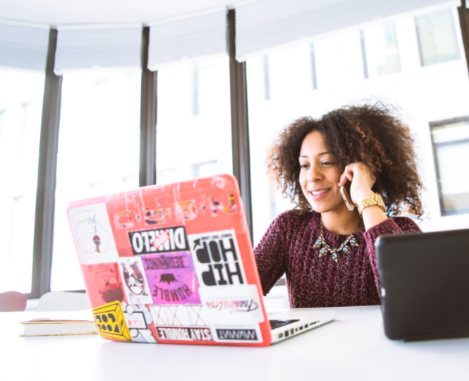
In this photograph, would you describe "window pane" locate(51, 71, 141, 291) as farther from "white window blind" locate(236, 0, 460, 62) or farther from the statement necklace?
the statement necklace

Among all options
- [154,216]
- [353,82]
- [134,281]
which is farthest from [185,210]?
[353,82]

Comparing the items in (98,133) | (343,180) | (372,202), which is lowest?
(372,202)

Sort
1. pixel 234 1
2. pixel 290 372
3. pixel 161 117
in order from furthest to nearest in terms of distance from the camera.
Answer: pixel 161 117
pixel 234 1
pixel 290 372

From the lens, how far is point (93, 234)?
702 mm

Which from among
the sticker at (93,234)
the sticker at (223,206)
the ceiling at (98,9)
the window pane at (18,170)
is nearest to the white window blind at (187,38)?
the ceiling at (98,9)

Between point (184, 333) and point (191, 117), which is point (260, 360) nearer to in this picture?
point (184, 333)

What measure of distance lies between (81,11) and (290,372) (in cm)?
350

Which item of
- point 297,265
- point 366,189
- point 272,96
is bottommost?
point 297,265

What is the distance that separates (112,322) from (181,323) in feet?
0.51

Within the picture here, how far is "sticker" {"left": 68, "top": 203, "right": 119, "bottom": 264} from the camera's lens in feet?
2.23

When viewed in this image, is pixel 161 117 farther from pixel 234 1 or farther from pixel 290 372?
pixel 290 372

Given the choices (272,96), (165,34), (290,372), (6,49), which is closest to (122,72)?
(165,34)

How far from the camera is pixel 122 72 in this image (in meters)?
3.43

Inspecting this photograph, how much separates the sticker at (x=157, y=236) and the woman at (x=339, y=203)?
0.74 meters
